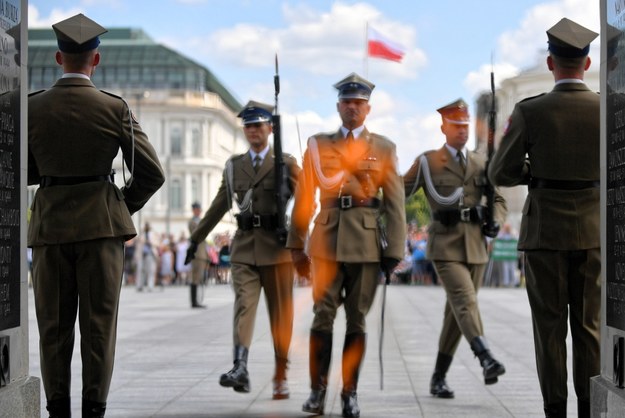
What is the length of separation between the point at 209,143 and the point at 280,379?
106718 mm

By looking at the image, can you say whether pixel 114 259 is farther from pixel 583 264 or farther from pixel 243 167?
pixel 243 167

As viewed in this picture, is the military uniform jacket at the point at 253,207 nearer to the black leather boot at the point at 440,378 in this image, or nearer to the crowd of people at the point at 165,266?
the black leather boot at the point at 440,378

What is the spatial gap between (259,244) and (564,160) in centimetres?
345

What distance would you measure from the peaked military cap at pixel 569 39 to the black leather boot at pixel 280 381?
3.87 meters

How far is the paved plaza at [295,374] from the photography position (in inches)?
364

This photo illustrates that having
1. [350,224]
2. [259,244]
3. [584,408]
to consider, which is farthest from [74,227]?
[259,244]

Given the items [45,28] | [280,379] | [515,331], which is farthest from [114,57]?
[280,379]

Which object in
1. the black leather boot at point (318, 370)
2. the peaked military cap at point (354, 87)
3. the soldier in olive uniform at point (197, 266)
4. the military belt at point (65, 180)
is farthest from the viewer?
the soldier in olive uniform at point (197, 266)

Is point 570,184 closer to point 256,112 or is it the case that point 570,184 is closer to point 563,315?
point 563,315

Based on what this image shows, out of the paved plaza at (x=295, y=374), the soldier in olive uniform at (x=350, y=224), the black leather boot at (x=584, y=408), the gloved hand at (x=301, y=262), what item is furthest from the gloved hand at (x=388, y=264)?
the black leather boot at (x=584, y=408)

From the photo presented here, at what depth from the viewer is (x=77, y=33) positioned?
23.0 feet

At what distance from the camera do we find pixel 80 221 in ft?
23.0

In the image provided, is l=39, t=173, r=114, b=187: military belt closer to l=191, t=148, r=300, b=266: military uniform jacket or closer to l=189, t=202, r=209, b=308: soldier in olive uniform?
l=191, t=148, r=300, b=266: military uniform jacket

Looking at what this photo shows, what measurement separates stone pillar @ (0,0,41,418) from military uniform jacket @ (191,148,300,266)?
3.56 metres
